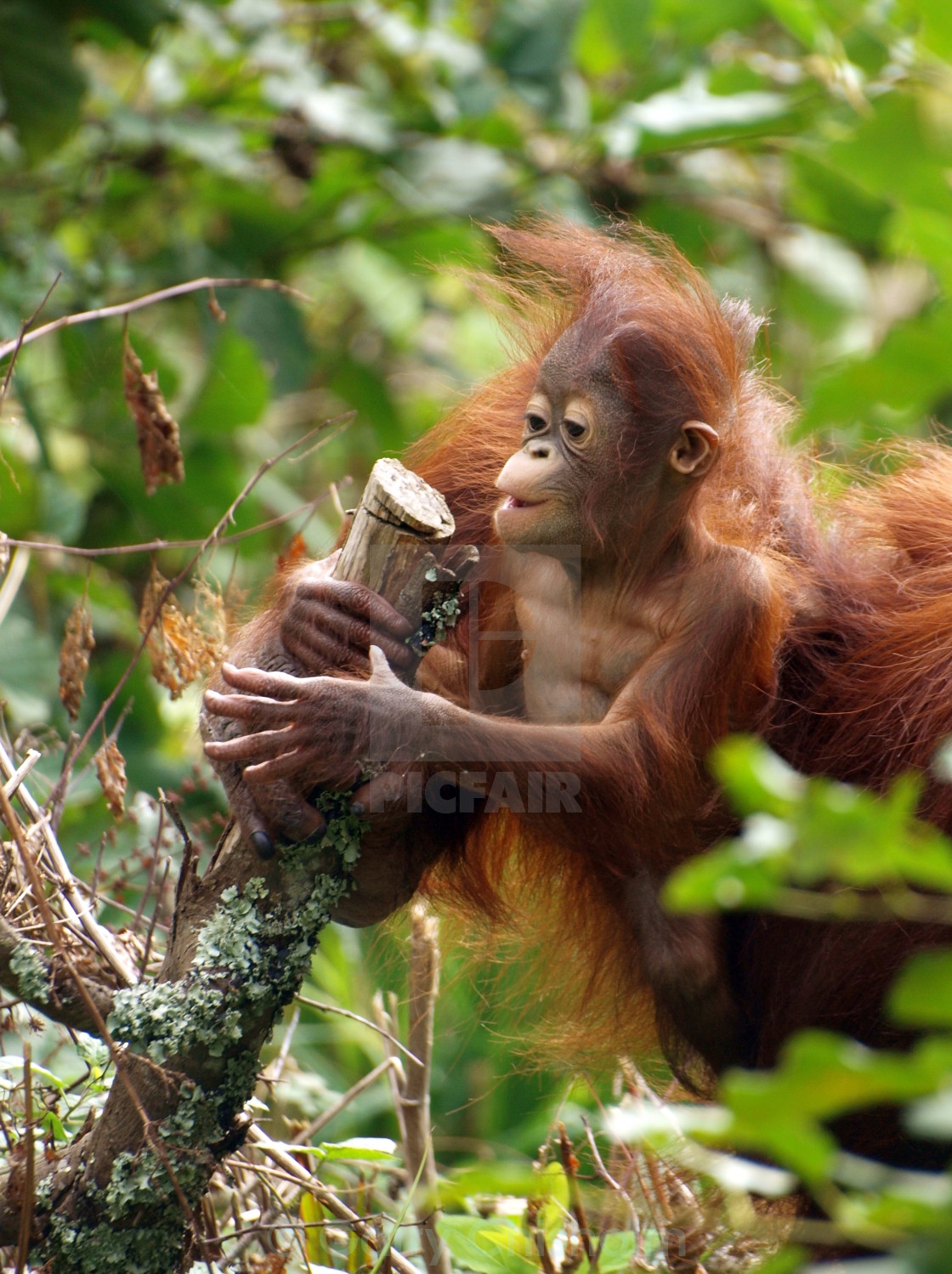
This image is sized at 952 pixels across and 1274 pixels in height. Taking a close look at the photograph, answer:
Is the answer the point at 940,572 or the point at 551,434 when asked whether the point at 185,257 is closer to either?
the point at 551,434

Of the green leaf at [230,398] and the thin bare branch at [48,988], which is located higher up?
the thin bare branch at [48,988]

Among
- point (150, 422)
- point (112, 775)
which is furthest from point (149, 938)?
point (150, 422)

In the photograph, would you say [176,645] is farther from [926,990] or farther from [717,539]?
[926,990]

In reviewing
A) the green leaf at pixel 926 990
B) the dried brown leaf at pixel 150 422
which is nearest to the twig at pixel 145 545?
the dried brown leaf at pixel 150 422

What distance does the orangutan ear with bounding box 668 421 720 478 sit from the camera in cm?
219

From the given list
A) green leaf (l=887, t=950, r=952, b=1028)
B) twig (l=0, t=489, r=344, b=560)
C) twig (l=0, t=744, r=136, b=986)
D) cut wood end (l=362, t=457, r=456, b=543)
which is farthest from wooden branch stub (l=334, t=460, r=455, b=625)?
green leaf (l=887, t=950, r=952, b=1028)

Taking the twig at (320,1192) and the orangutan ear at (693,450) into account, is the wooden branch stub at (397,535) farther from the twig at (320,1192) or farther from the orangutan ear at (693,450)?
the twig at (320,1192)

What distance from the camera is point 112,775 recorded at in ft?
7.43

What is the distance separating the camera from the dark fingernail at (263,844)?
1916mm

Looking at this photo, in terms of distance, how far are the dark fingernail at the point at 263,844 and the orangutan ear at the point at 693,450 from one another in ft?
2.92

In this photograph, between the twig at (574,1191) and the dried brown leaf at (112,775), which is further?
the dried brown leaf at (112,775)

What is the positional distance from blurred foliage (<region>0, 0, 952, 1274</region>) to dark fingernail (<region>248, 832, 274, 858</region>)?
782mm

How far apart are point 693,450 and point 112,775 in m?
1.11

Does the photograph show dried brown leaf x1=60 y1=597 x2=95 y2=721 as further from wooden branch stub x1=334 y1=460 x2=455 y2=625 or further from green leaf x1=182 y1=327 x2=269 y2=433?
green leaf x1=182 y1=327 x2=269 y2=433
